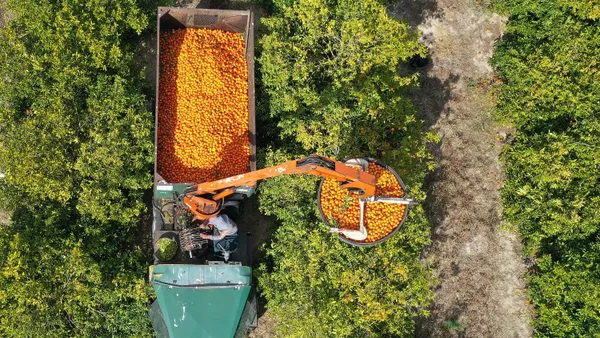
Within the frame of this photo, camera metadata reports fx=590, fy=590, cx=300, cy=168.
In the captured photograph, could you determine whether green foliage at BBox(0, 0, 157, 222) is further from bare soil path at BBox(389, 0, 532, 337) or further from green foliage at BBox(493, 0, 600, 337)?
green foliage at BBox(493, 0, 600, 337)

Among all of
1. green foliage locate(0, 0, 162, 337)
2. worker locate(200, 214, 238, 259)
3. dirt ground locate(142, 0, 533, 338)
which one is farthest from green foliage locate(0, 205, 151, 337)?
dirt ground locate(142, 0, 533, 338)

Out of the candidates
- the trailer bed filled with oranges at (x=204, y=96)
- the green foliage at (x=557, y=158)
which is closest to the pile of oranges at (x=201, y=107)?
the trailer bed filled with oranges at (x=204, y=96)

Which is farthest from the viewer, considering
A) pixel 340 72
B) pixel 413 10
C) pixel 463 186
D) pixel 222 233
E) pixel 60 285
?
pixel 413 10

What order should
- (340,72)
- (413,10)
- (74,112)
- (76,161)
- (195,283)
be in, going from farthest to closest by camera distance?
(413,10), (340,72), (74,112), (76,161), (195,283)

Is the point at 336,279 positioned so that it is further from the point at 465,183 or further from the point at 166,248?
the point at 465,183

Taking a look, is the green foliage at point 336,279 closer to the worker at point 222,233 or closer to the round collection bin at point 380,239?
the round collection bin at point 380,239

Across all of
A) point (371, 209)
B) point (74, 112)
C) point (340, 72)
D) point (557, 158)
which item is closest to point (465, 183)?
point (557, 158)
